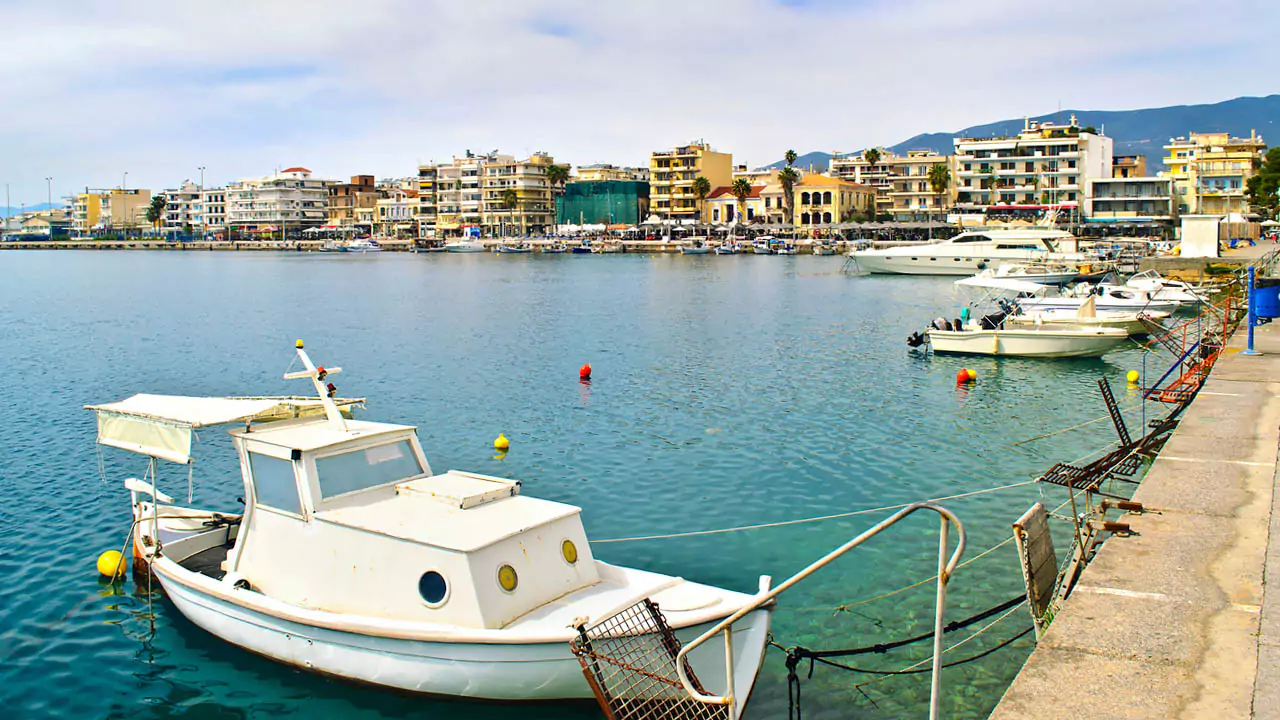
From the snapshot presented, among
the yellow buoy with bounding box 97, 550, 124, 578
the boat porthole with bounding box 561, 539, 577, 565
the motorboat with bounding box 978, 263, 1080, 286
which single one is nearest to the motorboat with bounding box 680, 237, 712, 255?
the motorboat with bounding box 978, 263, 1080, 286

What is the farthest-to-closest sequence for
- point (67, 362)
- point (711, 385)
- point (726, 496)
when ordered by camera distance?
1. point (67, 362)
2. point (711, 385)
3. point (726, 496)

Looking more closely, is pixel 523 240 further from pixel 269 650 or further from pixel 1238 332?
pixel 269 650

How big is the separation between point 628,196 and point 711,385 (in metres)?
147

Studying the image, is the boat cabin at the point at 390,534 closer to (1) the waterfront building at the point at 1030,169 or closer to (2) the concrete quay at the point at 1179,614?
(2) the concrete quay at the point at 1179,614

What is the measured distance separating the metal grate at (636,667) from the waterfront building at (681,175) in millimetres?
157953

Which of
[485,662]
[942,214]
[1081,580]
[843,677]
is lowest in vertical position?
[843,677]

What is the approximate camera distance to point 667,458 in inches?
848

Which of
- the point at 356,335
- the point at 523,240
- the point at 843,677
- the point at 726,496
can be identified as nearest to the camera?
the point at 843,677

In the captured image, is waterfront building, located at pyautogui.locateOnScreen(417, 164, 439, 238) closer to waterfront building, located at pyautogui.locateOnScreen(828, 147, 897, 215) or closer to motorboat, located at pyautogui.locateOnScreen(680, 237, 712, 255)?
motorboat, located at pyautogui.locateOnScreen(680, 237, 712, 255)

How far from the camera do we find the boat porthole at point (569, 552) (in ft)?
36.0

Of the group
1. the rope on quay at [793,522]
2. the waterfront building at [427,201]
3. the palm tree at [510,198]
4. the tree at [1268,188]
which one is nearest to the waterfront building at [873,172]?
the tree at [1268,188]

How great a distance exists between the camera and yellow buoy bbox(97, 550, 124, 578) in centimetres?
1459

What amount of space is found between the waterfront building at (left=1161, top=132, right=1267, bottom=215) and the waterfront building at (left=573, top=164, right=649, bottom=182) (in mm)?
88337

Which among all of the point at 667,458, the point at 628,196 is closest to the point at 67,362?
the point at 667,458
